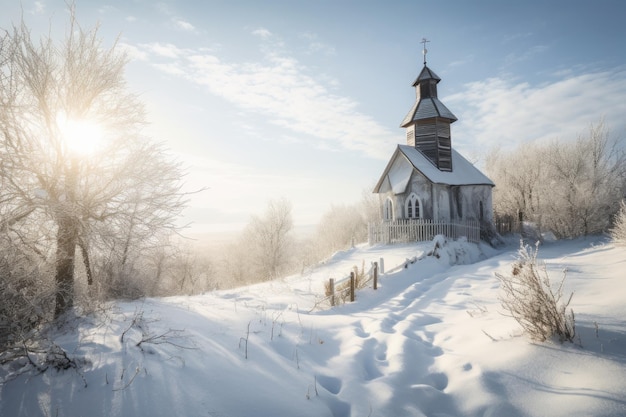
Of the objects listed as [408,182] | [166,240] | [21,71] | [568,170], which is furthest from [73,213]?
[568,170]

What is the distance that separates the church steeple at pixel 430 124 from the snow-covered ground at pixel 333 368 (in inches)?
617

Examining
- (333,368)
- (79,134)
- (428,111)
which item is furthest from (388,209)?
(79,134)

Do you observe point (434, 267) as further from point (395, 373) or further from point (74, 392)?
point (74, 392)

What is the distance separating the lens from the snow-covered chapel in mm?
18719

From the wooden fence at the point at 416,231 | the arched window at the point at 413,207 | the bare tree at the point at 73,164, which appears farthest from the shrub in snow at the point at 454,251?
the bare tree at the point at 73,164

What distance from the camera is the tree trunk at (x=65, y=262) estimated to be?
5.96 meters

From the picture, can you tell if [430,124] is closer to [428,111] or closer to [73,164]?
[428,111]

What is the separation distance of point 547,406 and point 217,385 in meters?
3.66

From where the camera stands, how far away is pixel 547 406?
3055 millimetres

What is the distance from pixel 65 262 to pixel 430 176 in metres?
17.8

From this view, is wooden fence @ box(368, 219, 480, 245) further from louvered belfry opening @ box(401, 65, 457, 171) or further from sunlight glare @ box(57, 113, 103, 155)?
sunlight glare @ box(57, 113, 103, 155)

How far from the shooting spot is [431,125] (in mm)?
20859

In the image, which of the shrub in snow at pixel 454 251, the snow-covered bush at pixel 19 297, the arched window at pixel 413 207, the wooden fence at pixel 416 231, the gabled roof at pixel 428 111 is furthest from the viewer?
the gabled roof at pixel 428 111

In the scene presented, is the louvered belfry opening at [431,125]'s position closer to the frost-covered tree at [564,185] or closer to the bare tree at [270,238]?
the frost-covered tree at [564,185]
